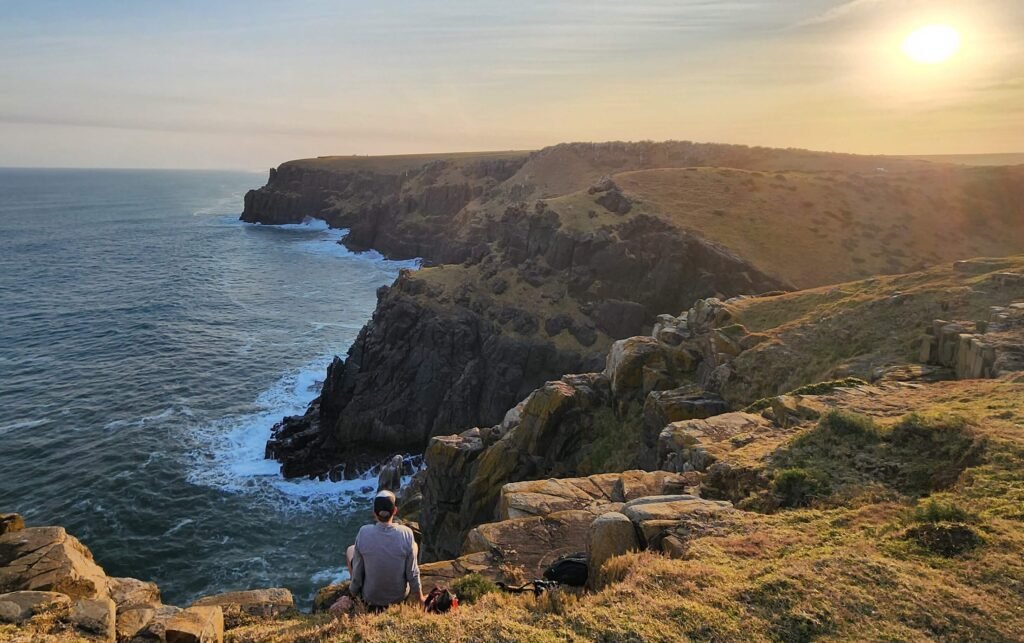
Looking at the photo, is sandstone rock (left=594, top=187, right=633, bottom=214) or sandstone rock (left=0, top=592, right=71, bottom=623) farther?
sandstone rock (left=594, top=187, right=633, bottom=214)

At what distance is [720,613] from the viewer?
843 cm

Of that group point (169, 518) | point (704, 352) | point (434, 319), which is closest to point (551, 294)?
point (434, 319)

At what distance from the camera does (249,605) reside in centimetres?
1202

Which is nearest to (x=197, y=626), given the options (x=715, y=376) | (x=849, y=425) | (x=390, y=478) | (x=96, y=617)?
(x=96, y=617)

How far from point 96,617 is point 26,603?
156 cm

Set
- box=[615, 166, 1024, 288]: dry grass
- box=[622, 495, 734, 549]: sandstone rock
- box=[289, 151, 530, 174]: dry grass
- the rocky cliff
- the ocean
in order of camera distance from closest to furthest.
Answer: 1. box=[622, 495, 734, 549]: sandstone rock
2. the rocky cliff
3. the ocean
4. box=[615, 166, 1024, 288]: dry grass
5. box=[289, 151, 530, 174]: dry grass

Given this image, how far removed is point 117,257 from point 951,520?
135356 mm

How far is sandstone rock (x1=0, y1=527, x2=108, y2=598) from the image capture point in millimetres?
11781

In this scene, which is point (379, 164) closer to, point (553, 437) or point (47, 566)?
point (553, 437)

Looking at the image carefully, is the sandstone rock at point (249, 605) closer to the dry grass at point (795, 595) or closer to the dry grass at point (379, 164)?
the dry grass at point (795, 595)

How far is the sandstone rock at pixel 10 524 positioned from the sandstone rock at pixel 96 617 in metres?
5.20

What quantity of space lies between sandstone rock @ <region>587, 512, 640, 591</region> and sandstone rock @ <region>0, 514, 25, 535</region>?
532 inches

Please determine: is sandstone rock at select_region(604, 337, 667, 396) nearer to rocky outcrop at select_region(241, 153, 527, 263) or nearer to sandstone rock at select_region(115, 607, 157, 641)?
sandstone rock at select_region(115, 607, 157, 641)

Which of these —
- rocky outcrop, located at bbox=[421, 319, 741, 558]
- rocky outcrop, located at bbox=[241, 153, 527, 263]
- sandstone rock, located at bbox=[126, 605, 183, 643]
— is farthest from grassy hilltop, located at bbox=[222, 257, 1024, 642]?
rocky outcrop, located at bbox=[241, 153, 527, 263]
